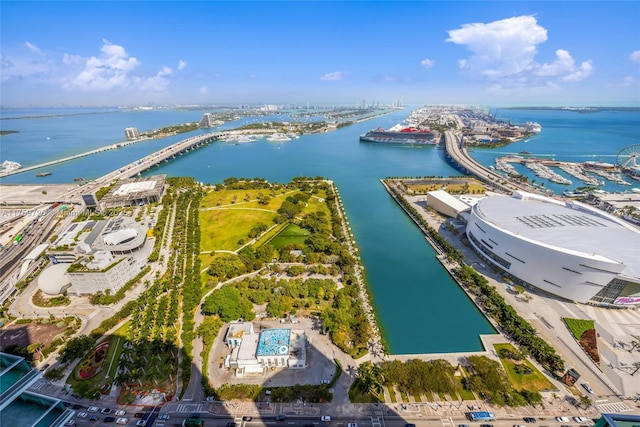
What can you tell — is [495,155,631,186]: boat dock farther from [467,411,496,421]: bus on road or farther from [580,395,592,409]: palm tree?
[467,411,496,421]: bus on road

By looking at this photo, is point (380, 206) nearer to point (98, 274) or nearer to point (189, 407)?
point (189, 407)

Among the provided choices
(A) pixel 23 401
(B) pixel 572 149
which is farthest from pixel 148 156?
(B) pixel 572 149

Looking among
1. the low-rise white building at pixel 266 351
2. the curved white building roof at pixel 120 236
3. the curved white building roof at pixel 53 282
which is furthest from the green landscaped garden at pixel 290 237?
the curved white building roof at pixel 53 282

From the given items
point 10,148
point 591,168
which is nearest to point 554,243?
point 591,168

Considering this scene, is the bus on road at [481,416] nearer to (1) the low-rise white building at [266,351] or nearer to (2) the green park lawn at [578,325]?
(1) the low-rise white building at [266,351]

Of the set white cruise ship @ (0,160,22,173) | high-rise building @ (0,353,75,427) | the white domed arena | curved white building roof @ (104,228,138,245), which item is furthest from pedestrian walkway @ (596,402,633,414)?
white cruise ship @ (0,160,22,173)

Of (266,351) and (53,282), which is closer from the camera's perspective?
(266,351)
